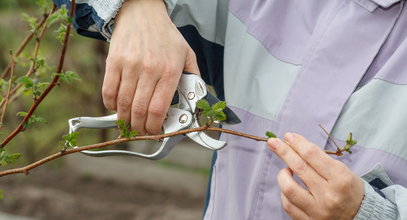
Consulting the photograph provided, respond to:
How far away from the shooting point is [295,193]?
1138mm

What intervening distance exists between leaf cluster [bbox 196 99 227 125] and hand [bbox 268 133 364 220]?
10 cm

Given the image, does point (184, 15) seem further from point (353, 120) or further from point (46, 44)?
point (46, 44)

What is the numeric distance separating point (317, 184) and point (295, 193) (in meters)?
0.04

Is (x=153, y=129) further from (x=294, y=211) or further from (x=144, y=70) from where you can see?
(x=294, y=211)

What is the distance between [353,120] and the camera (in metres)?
1.30

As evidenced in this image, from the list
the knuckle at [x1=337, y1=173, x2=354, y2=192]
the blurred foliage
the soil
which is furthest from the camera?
the blurred foliage

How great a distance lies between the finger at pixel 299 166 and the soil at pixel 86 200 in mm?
2867

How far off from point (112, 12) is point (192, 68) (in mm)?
185

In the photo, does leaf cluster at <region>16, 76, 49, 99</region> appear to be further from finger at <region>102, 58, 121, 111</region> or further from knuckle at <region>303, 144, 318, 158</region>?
knuckle at <region>303, 144, 318, 158</region>

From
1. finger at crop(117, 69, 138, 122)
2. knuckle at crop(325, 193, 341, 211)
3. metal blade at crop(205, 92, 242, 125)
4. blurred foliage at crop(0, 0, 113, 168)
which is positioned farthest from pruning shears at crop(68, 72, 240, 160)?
blurred foliage at crop(0, 0, 113, 168)

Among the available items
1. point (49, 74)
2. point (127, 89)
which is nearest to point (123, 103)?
point (127, 89)

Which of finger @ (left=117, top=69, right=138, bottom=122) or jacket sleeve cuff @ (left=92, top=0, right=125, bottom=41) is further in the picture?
jacket sleeve cuff @ (left=92, top=0, right=125, bottom=41)

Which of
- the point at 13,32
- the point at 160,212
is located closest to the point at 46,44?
the point at 13,32

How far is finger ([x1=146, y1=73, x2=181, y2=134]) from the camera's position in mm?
1195
